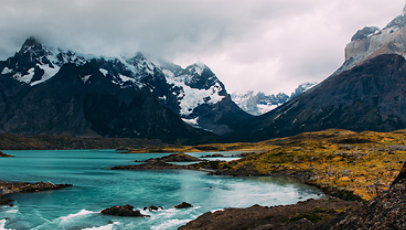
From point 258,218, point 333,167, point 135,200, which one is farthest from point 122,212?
point 333,167

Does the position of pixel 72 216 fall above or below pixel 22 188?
below

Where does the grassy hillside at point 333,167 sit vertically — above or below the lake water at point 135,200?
above

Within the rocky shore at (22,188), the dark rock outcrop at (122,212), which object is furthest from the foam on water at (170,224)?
the rocky shore at (22,188)

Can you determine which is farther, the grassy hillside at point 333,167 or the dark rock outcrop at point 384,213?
the grassy hillside at point 333,167

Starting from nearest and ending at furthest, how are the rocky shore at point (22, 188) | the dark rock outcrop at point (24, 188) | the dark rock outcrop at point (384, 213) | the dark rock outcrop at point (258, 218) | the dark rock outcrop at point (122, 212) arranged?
the dark rock outcrop at point (384, 213) < the dark rock outcrop at point (258, 218) < the dark rock outcrop at point (122, 212) < the rocky shore at point (22, 188) < the dark rock outcrop at point (24, 188)

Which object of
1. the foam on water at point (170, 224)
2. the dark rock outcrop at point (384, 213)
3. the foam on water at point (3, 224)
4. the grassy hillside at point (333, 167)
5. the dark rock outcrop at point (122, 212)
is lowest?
the foam on water at point (170, 224)

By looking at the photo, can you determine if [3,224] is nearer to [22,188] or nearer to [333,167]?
[22,188]

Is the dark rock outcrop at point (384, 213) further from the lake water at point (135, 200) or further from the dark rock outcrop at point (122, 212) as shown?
the dark rock outcrop at point (122, 212)

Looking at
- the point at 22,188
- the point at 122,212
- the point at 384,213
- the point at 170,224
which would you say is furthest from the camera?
the point at 22,188

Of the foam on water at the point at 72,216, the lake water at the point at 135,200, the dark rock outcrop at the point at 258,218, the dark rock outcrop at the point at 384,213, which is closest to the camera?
the dark rock outcrop at the point at 384,213

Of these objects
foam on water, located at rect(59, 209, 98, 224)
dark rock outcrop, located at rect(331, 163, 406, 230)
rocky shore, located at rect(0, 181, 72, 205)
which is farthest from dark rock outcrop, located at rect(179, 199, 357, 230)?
rocky shore, located at rect(0, 181, 72, 205)

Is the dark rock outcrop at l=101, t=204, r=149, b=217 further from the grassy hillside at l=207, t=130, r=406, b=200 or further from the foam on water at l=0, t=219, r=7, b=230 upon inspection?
the grassy hillside at l=207, t=130, r=406, b=200

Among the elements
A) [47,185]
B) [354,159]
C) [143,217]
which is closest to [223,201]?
[143,217]

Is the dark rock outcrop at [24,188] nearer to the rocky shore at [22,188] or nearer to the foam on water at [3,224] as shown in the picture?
the rocky shore at [22,188]
